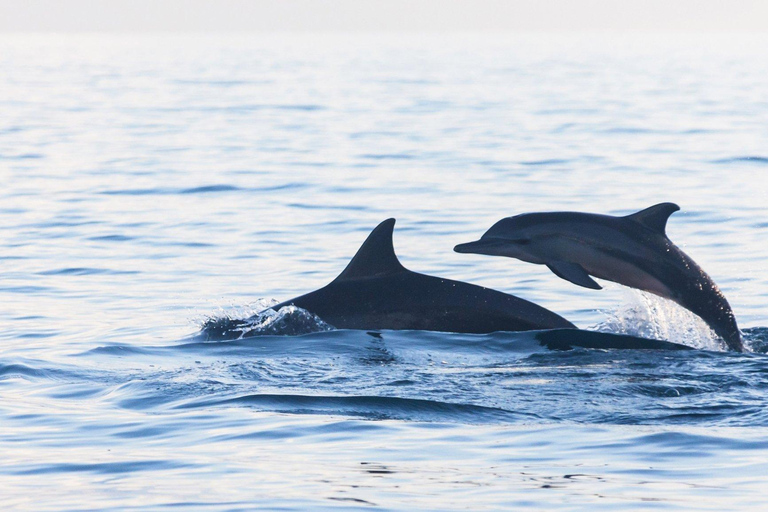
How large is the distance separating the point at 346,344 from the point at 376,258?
0.85 m

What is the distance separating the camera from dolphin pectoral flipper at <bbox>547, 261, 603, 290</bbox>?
36.5ft

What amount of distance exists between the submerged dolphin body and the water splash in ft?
3.28

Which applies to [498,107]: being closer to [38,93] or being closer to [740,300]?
[38,93]

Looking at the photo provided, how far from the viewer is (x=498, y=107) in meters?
47.9

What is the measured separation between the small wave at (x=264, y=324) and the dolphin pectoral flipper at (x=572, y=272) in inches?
85.7

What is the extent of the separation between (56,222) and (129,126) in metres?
19.2

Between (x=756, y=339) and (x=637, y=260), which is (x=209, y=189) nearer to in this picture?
(x=756, y=339)

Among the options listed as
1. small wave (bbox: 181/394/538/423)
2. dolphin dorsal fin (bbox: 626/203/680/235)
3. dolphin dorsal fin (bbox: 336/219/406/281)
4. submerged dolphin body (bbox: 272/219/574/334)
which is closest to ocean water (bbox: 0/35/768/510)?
small wave (bbox: 181/394/538/423)

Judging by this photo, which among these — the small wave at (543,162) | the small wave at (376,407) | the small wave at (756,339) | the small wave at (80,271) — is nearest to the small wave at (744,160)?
the small wave at (543,162)

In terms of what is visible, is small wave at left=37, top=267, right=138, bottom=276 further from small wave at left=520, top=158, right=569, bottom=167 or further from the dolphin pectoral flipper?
small wave at left=520, top=158, right=569, bottom=167

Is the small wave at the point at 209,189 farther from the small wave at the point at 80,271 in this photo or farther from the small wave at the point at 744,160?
the small wave at the point at 744,160

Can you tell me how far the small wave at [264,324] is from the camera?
12.0m

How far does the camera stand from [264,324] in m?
12.3

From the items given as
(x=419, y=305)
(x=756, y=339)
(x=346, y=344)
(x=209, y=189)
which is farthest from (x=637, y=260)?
(x=209, y=189)
